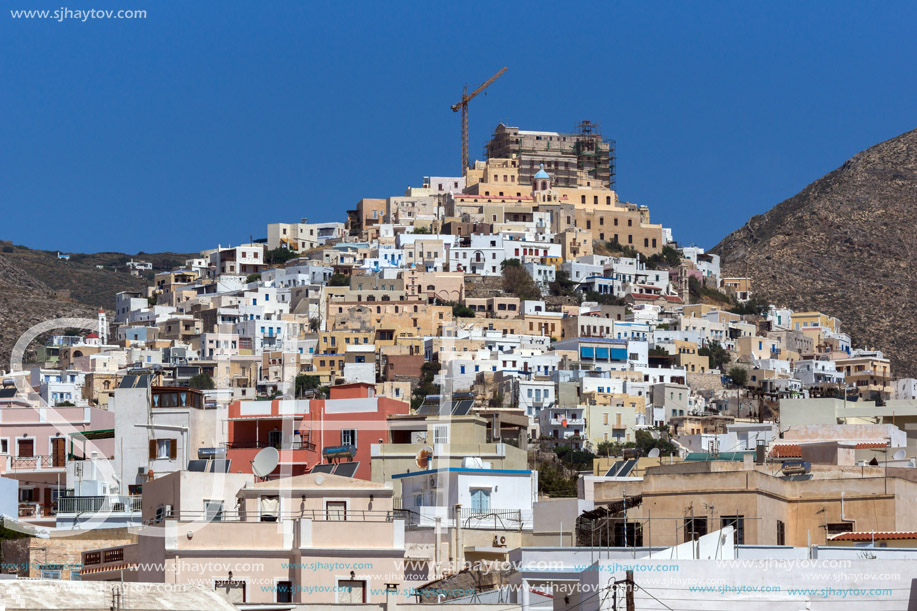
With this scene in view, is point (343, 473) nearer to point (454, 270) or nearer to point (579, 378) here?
point (579, 378)

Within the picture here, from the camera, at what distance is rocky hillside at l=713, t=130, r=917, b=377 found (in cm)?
12650

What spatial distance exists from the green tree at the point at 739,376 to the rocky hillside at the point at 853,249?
22.3m

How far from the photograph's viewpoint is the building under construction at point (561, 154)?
117438 millimetres

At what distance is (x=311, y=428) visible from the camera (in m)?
31.7

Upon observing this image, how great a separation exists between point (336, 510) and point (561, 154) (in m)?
101

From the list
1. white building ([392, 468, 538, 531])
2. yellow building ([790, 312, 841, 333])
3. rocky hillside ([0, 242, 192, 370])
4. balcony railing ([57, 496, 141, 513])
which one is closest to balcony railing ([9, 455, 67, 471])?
balcony railing ([57, 496, 141, 513])

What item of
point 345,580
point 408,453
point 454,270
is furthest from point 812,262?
point 345,580

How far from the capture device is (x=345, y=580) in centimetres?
1769

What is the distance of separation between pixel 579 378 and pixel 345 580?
61231 millimetres

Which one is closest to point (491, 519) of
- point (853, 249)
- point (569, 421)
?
point (569, 421)

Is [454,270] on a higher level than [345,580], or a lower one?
higher

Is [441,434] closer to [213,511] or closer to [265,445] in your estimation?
[265,445]

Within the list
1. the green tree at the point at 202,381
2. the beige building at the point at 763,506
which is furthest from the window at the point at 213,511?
the green tree at the point at 202,381

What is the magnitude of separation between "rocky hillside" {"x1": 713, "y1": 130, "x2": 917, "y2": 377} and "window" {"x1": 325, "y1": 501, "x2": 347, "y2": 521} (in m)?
95.4
